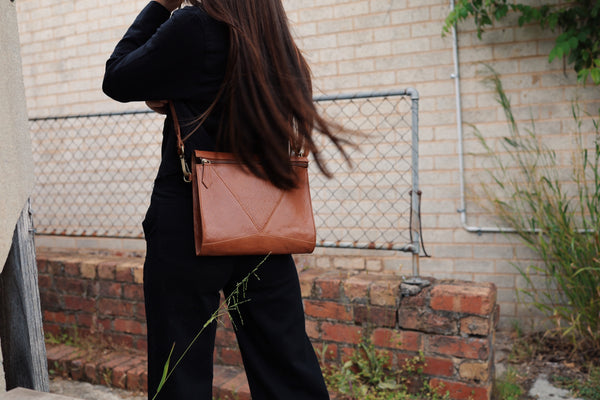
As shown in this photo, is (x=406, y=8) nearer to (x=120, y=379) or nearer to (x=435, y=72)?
(x=435, y=72)

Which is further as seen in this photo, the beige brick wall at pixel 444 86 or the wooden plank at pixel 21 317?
the beige brick wall at pixel 444 86

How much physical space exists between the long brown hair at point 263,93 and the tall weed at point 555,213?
190 centimetres

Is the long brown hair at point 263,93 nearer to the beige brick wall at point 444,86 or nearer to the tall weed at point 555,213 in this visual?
the tall weed at point 555,213

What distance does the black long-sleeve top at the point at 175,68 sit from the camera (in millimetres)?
1293

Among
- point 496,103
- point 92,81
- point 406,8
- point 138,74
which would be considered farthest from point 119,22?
point 138,74

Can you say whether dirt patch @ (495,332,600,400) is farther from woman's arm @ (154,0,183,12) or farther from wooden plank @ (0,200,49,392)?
woman's arm @ (154,0,183,12)

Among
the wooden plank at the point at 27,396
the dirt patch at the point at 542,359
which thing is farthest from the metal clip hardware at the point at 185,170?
the dirt patch at the point at 542,359

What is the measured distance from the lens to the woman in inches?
51.9

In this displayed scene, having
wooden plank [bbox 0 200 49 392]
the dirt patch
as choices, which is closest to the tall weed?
the dirt patch

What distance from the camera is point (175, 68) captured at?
1.31 m

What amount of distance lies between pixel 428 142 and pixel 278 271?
2.25 metres

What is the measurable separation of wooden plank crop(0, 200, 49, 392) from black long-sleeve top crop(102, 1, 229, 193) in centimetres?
73

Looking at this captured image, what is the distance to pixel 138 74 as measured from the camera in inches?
51.6

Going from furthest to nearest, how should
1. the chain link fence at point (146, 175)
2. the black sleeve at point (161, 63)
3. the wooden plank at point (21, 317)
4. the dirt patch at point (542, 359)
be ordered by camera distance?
the chain link fence at point (146, 175), the dirt patch at point (542, 359), the wooden plank at point (21, 317), the black sleeve at point (161, 63)
